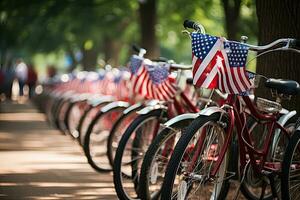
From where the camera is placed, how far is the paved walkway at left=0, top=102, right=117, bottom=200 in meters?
6.85

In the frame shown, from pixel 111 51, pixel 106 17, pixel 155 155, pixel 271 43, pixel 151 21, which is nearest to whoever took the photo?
pixel 271 43

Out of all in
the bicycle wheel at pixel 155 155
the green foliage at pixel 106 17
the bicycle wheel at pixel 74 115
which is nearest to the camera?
the bicycle wheel at pixel 155 155

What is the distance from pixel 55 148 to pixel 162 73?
4.30 meters

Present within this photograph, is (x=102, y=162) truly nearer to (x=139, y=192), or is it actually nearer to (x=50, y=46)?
(x=139, y=192)

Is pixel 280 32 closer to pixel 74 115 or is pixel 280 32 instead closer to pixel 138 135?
pixel 138 135

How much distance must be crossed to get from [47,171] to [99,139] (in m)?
0.90

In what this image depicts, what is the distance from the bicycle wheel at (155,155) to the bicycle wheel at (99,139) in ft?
7.93

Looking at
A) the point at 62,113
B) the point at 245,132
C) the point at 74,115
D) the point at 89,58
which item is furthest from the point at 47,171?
the point at 89,58

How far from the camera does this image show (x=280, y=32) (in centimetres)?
693

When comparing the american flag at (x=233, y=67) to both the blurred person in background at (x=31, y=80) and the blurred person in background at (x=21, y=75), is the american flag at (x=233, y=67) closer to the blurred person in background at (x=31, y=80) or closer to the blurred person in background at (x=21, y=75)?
the blurred person in background at (x=31, y=80)

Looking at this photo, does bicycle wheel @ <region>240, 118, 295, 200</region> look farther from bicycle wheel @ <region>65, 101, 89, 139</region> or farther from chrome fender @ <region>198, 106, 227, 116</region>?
bicycle wheel @ <region>65, 101, 89, 139</region>

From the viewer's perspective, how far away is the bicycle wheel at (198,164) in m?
4.79

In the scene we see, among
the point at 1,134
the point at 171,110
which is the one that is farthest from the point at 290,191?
the point at 1,134

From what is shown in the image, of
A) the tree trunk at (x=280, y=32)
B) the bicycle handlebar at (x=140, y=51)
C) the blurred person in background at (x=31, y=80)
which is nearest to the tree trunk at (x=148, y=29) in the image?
the bicycle handlebar at (x=140, y=51)
